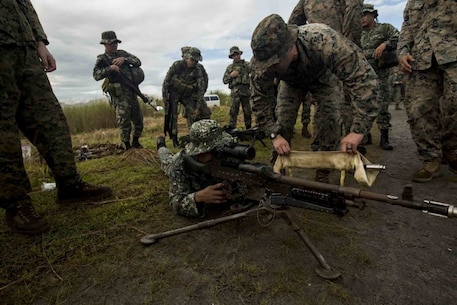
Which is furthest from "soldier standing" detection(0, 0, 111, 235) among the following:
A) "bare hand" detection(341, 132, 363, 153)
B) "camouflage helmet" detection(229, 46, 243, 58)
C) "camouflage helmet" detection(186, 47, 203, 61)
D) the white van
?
the white van

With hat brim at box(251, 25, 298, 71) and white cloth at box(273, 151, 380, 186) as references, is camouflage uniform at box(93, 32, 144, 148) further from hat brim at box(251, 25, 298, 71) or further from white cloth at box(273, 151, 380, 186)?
white cloth at box(273, 151, 380, 186)

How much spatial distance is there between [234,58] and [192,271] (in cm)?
877

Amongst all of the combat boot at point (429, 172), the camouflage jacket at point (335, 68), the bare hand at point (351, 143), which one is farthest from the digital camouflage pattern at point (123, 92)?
the combat boot at point (429, 172)

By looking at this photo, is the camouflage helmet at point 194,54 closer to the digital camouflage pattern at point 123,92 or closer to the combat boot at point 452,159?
the digital camouflage pattern at point 123,92

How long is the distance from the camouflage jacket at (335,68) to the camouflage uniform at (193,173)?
869 millimetres

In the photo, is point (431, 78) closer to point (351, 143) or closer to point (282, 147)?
point (351, 143)

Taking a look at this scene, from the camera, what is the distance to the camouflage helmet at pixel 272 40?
8.82 feet

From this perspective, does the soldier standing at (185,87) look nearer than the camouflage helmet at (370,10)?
No

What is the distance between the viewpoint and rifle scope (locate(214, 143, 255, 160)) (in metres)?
2.37

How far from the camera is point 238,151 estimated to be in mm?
2430

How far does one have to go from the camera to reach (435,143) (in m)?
3.70

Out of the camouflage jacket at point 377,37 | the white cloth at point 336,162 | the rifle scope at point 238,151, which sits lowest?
the white cloth at point 336,162

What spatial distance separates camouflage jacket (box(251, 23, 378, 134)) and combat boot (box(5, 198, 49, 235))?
2570 millimetres

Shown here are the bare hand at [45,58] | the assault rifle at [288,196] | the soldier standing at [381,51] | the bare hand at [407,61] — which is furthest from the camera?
the soldier standing at [381,51]
